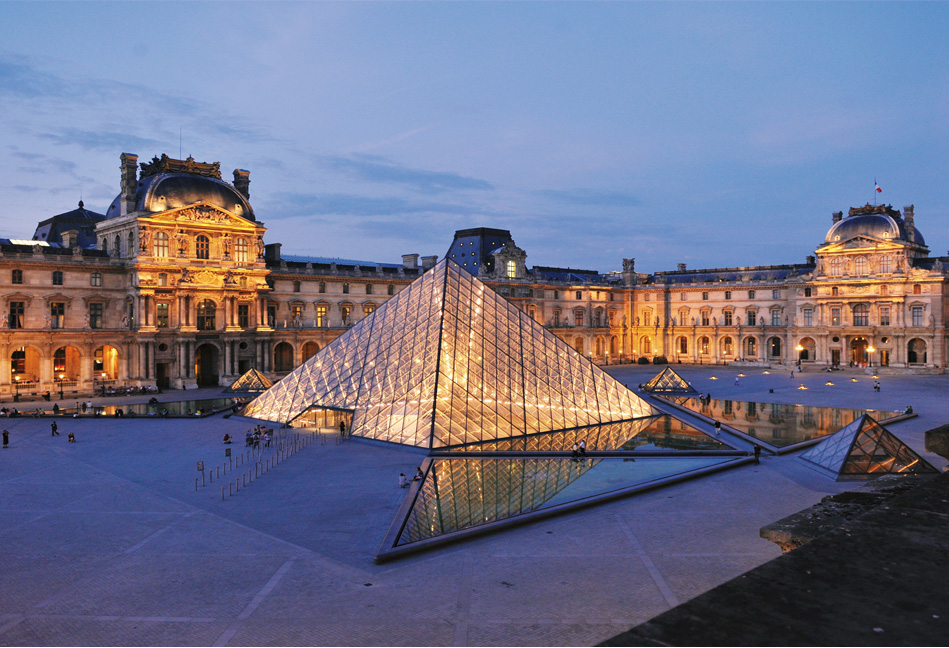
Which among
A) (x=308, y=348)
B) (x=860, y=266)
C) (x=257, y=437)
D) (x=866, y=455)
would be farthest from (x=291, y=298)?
(x=860, y=266)

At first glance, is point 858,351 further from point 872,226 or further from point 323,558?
point 323,558

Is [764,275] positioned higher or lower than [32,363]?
higher

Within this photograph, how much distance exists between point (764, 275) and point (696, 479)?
177 feet

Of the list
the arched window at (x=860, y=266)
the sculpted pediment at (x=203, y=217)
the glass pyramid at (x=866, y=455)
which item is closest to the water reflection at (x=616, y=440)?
the glass pyramid at (x=866, y=455)

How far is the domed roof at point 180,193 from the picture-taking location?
45.4 m

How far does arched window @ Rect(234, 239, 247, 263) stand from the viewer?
48.9m

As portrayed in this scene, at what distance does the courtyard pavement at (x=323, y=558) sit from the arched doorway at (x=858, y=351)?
45116 mm

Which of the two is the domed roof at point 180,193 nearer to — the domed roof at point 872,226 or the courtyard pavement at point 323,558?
the courtyard pavement at point 323,558

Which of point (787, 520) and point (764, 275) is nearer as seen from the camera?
point (787, 520)

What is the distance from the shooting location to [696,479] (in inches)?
834

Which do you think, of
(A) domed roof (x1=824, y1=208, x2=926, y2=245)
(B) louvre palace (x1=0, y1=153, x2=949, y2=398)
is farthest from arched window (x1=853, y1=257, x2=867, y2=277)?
(A) domed roof (x1=824, y1=208, x2=926, y2=245)

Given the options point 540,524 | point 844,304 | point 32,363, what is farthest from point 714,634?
point 844,304

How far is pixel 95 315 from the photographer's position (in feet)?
149

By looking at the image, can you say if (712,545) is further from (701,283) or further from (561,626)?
(701,283)
